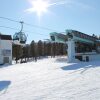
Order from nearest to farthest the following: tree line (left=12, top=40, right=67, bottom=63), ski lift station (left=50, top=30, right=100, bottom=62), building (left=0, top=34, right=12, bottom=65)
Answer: ski lift station (left=50, top=30, right=100, bottom=62)
building (left=0, top=34, right=12, bottom=65)
tree line (left=12, top=40, right=67, bottom=63)

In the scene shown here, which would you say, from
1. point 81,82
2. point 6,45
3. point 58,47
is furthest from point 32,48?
point 81,82

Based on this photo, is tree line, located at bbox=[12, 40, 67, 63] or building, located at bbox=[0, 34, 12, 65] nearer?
building, located at bbox=[0, 34, 12, 65]

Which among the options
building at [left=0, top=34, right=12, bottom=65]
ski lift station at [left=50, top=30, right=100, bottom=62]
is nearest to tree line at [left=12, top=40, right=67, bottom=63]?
building at [left=0, top=34, right=12, bottom=65]

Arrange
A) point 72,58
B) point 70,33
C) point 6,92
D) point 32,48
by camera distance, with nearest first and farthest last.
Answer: point 6,92
point 72,58
point 70,33
point 32,48

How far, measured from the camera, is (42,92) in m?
15.3

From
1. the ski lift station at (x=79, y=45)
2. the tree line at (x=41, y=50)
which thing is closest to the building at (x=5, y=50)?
the ski lift station at (x=79, y=45)

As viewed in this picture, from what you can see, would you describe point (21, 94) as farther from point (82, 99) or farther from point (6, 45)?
point (6, 45)

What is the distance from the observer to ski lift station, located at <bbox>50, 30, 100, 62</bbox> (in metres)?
38.3

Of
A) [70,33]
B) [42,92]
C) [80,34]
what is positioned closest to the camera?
[42,92]

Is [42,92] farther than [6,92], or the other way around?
[6,92]

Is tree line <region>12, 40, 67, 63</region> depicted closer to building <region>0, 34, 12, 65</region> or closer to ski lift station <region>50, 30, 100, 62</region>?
Answer: building <region>0, 34, 12, 65</region>

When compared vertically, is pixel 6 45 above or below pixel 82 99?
above

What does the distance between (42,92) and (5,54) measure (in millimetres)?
35085

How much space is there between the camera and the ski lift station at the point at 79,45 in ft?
126
